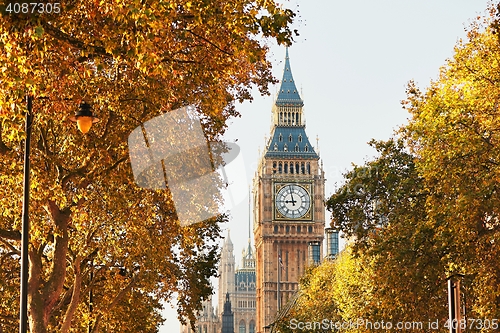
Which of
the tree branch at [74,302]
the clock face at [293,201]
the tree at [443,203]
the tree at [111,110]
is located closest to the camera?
the tree at [111,110]

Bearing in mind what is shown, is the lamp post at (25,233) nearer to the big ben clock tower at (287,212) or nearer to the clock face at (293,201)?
the big ben clock tower at (287,212)

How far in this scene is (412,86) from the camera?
34.2 m

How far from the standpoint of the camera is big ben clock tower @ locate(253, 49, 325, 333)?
480ft

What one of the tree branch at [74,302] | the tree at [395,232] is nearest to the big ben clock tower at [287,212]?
the tree at [395,232]

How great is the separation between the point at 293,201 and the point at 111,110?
5041 inches

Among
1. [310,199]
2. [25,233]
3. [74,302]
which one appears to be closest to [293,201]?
[310,199]

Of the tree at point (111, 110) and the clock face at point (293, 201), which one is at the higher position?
the clock face at point (293, 201)

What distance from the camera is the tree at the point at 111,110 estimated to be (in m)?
15.0

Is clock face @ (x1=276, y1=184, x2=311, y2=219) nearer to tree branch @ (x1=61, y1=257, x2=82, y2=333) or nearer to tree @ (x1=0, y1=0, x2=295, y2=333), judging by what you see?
tree @ (x1=0, y1=0, x2=295, y2=333)

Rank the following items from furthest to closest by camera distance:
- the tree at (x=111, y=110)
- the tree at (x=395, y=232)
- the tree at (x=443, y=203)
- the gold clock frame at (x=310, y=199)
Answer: the gold clock frame at (x=310, y=199) < the tree at (x=395, y=232) < the tree at (x=443, y=203) < the tree at (x=111, y=110)

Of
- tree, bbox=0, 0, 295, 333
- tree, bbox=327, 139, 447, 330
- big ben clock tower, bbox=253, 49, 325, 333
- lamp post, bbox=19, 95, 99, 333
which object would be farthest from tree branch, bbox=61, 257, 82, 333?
big ben clock tower, bbox=253, 49, 325, 333

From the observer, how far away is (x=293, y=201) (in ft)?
489

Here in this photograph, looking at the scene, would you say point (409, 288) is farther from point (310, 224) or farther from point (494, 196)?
point (310, 224)

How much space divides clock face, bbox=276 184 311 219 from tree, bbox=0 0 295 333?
4399 inches
